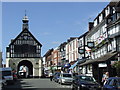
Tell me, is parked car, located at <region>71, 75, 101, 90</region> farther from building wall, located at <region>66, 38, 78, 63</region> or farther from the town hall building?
the town hall building

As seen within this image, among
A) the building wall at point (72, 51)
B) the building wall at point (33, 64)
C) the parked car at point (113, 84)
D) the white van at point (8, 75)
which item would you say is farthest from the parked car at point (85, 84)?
the building wall at point (33, 64)

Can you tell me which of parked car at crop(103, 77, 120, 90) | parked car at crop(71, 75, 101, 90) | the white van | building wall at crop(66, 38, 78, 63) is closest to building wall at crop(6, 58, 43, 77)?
building wall at crop(66, 38, 78, 63)

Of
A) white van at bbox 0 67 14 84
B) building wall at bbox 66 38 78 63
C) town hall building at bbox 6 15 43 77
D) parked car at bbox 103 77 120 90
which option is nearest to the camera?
parked car at bbox 103 77 120 90

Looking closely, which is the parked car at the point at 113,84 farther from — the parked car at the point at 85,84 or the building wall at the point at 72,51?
the building wall at the point at 72,51

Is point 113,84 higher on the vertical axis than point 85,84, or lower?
higher

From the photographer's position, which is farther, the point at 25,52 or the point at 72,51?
the point at 25,52

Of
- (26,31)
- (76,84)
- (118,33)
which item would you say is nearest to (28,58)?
(26,31)

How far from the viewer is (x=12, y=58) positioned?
234 ft

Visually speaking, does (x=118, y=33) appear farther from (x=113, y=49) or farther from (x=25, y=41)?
(x=25, y=41)

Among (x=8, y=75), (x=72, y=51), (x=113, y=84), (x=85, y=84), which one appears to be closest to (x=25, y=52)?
(x=72, y=51)

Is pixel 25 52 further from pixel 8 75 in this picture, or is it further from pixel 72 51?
pixel 8 75

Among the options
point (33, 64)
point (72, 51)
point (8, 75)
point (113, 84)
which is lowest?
point (113, 84)

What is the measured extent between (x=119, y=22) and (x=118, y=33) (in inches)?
Answer: 51.0

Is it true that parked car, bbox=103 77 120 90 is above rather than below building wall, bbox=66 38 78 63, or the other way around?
below
